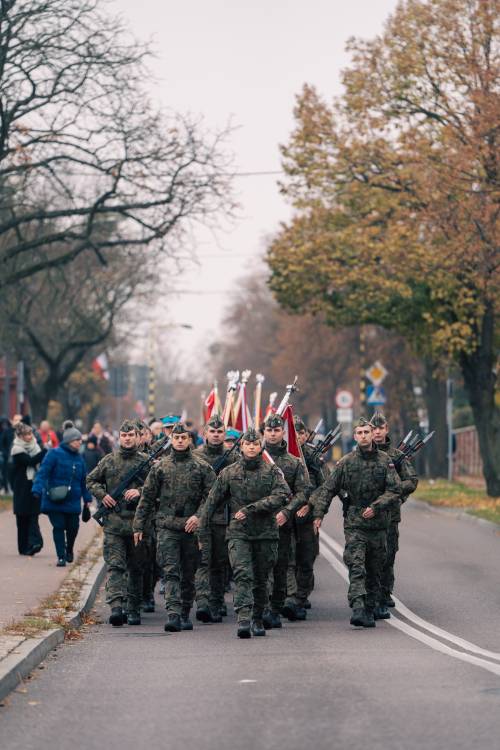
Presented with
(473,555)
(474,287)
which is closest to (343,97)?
(474,287)

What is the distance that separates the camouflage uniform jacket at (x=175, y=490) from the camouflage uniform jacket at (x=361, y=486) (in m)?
1.08

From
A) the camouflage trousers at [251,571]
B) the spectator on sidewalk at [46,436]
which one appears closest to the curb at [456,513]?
the spectator on sidewalk at [46,436]

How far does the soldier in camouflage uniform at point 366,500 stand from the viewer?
48.3ft

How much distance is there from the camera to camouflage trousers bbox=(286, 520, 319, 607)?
15.7m

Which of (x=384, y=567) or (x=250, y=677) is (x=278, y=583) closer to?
(x=384, y=567)

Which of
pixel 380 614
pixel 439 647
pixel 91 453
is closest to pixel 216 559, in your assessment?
pixel 380 614

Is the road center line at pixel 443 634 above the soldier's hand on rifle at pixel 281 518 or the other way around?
the other way around

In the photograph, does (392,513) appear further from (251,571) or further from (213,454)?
(251,571)

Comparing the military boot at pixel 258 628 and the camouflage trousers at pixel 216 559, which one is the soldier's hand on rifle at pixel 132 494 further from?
the military boot at pixel 258 628

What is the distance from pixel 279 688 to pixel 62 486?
994 centimetres

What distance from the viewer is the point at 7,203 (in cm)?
3569

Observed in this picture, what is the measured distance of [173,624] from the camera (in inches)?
558

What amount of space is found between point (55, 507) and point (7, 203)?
16746 millimetres

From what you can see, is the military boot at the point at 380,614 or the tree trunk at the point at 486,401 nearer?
the military boot at the point at 380,614
